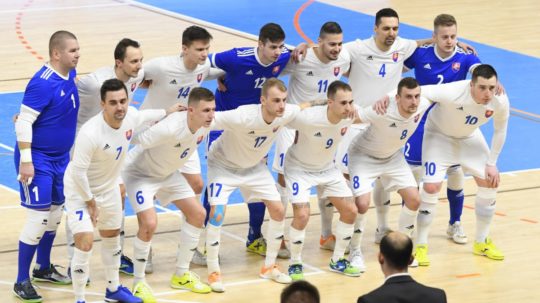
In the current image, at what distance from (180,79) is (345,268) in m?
Result: 2.79

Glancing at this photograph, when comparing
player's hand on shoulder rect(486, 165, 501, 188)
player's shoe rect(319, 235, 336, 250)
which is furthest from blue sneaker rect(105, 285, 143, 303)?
player's hand on shoulder rect(486, 165, 501, 188)

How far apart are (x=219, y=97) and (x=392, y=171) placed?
86.7 inches

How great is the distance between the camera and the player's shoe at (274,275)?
40.4ft

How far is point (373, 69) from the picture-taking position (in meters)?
13.6

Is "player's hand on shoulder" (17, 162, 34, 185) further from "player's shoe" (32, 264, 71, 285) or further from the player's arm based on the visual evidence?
"player's shoe" (32, 264, 71, 285)

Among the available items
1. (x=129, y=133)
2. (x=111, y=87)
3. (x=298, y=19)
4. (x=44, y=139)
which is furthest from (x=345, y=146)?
(x=298, y=19)

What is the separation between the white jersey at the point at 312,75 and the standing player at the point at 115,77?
1.97 meters

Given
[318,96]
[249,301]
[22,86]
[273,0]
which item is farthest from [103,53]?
[249,301]

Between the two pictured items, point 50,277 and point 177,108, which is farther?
point 50,277

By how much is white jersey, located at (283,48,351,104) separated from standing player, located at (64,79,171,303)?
261 centimetres

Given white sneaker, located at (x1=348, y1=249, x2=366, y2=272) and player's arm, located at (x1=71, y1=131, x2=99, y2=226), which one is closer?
player's arm, located at (x1=71, y1=131, x2=99, y2=226)

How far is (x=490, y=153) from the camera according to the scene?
1310 cm

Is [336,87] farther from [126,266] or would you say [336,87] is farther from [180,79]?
[126,266]

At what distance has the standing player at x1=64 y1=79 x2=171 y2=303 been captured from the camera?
35.6 ft
